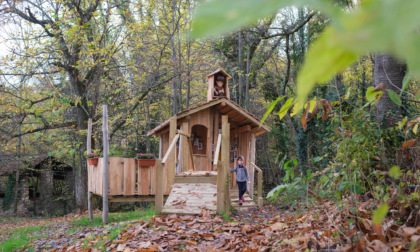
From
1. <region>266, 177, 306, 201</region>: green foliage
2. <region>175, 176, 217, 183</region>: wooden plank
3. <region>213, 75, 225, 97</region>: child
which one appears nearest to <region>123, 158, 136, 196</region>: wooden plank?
<region>175, 176, 217, 183</region>: wooden plank

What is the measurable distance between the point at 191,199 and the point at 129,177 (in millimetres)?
3368

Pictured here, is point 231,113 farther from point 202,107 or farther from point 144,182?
point 144,182

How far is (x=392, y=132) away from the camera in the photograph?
420cm

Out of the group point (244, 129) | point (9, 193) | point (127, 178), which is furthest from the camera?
point (9, 193)

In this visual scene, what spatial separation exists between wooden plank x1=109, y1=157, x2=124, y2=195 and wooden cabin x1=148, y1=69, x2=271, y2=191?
1.51m

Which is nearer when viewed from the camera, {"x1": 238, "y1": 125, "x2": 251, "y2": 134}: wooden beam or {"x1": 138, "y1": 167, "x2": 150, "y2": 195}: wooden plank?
{"x1": 138, "y1": 167, "x2": 150, "y2": 195}: wooden plank

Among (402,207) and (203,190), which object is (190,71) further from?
(402,207)

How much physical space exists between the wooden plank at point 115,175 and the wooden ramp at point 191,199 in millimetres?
2300

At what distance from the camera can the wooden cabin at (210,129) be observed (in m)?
10.4

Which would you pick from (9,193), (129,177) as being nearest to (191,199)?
(129,177)

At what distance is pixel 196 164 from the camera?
1171 cm

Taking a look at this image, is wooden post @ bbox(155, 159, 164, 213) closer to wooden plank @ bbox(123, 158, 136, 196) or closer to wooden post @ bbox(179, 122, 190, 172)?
wooden post @ bbox(179, 122, 190, 172)

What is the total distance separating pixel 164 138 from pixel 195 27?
1186 cm

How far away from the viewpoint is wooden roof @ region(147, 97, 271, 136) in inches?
419
